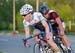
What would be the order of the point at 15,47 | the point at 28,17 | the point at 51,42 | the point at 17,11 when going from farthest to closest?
1. the point at 17,11
2. the point at 15,47
3. the point at 51,42
4. the point at 28,17

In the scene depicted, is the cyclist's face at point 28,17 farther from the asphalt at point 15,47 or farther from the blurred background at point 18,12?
the blurred background at point 18,12

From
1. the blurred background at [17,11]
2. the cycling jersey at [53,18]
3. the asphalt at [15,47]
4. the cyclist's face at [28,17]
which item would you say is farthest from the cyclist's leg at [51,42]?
the blurred background at [17,11]

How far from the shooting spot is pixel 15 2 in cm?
3400

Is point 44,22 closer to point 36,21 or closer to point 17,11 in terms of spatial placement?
point 36,21

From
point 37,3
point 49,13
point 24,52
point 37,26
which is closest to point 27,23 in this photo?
point 37,26

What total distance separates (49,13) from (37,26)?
1.62 feet

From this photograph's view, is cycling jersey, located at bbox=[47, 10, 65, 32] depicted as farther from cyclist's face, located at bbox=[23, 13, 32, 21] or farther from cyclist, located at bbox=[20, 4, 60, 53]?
cyclist's face, located at bbox=[23, 13, 32, 21]

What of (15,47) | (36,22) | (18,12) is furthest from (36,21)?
(18,12)

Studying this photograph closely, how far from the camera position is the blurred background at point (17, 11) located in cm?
3288

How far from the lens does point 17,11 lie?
3359cm

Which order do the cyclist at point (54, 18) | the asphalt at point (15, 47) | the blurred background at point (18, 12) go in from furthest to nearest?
the blurred background at point (18, 12) → the asphalt at point (15, 47) → the cyclist at point (54, 18)

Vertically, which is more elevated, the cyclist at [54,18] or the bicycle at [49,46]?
the cyclist at [54,18]

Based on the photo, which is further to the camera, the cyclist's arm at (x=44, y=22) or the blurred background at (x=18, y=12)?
the blurred background at (x=18, y=12)

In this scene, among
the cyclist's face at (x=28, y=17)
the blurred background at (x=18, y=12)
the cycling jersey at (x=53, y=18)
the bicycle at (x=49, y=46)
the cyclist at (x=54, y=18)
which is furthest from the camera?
the blurred background at (x=18, y=12)
